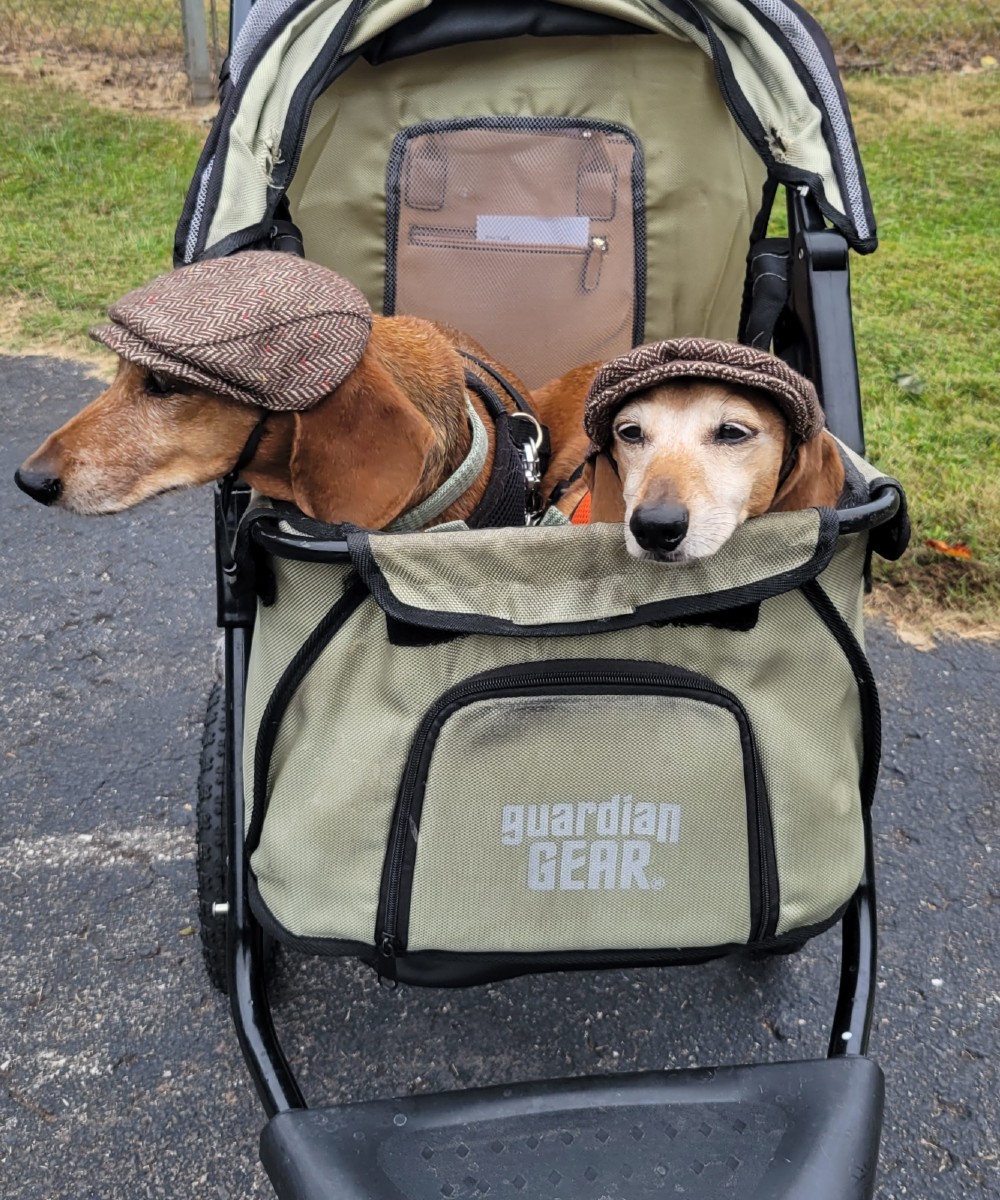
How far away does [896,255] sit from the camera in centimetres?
493

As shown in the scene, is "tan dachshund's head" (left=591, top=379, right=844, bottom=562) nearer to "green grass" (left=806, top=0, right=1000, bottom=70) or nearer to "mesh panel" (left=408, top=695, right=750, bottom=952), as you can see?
"mesh panel" (left=408, top=695, right=750, bottom=952)

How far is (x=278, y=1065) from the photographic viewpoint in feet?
4.88

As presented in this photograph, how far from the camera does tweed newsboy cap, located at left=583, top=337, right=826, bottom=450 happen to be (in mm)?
1474

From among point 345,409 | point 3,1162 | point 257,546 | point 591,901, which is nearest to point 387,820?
point 591,901

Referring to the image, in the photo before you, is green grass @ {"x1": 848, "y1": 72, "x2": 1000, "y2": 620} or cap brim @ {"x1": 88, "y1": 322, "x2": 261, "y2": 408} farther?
green grass @ {"x1": 848, "y1": 72, "x2": 1000, "y2": 620}

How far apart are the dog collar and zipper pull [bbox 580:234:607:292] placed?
2.35 feet

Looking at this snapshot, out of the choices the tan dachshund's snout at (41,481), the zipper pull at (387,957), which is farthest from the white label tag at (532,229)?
the zipper pull at (387,957)

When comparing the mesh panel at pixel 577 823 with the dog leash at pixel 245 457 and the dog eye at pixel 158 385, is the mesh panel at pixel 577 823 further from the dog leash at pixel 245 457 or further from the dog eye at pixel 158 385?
the dog eye at pixel 158 385

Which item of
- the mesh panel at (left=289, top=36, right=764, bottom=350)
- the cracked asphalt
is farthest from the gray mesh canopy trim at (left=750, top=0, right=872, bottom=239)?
the cracked asphalt

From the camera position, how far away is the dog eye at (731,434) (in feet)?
5.24

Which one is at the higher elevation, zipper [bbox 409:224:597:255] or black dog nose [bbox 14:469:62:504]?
zipper [bbox 409:224:597:255]

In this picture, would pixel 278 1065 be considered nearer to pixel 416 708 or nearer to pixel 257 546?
pixel 416 708

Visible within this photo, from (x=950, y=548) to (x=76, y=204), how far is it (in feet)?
14.8

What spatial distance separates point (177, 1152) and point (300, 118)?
1.77m
